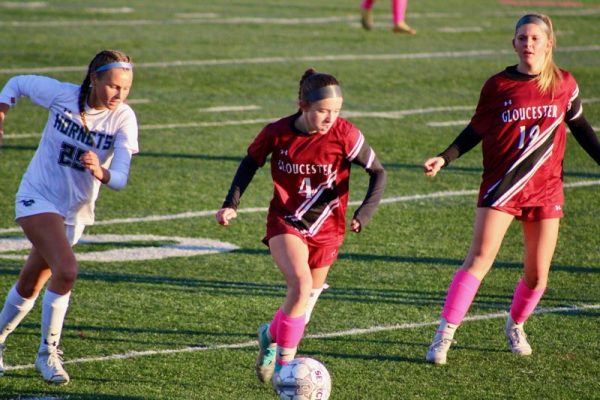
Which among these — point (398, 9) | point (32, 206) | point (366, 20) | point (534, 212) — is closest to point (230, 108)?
point (398, 9)

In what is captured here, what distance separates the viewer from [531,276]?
7.19 m

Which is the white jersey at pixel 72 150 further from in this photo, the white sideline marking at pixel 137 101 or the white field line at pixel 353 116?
the white sideline marking at pixel 137 101

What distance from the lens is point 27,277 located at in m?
6.68

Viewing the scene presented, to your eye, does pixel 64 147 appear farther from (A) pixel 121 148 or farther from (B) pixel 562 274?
(B) pixel 562 274

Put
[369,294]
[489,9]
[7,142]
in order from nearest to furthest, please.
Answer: [369,294], [7,142], [489,9]

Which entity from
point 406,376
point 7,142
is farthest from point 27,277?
point 7,142

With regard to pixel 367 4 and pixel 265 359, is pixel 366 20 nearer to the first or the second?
pixel 367 4

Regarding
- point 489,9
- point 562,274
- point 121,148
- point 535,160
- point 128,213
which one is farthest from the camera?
point 489,9

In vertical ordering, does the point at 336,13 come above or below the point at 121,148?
below

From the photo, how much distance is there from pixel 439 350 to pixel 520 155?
118 centimetres

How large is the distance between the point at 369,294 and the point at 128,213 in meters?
3.07

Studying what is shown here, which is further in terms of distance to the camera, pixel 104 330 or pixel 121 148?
pixel 104 330

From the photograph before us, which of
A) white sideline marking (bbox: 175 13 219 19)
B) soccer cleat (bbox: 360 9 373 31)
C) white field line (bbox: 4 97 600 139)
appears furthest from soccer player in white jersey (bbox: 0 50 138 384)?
white sideline marking (bbox: 175 13 219 19)

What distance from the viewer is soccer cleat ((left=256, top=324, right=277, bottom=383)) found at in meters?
6.62
